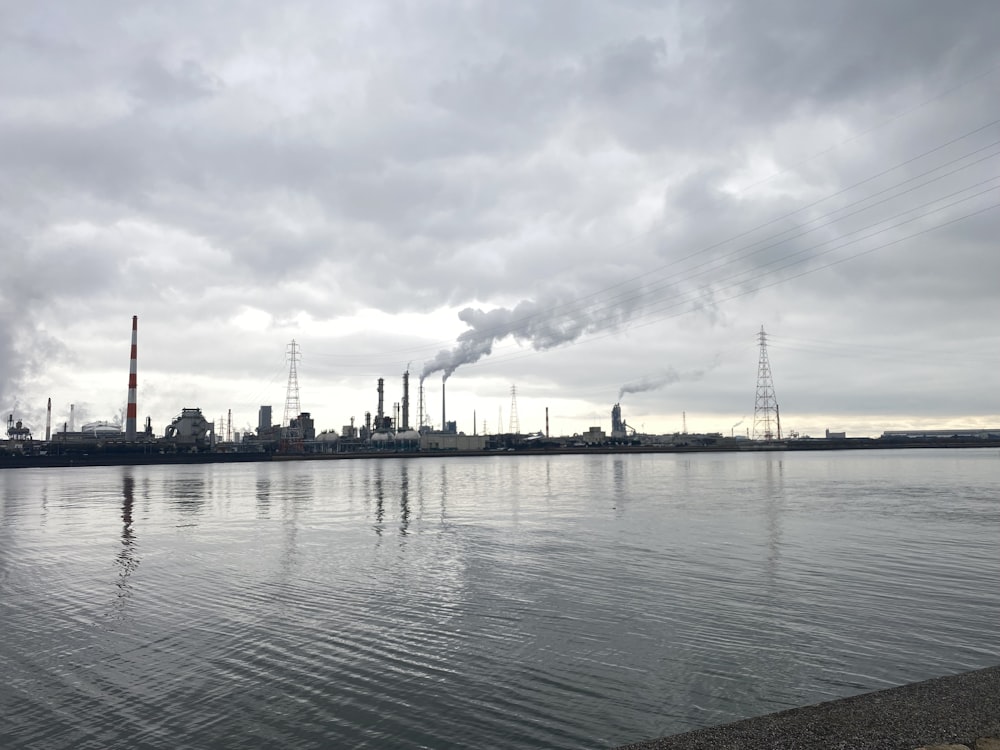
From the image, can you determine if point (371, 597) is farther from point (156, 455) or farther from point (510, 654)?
point (156, 455)

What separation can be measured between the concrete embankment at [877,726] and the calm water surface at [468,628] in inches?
55.8

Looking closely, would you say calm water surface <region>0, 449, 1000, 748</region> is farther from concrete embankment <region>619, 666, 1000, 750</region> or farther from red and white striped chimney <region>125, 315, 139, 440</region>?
red and white striped chimney <region>125, 315, 139, 440</region>

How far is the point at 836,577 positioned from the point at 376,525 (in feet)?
91.9

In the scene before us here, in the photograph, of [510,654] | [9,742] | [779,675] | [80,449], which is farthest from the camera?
[80,449]

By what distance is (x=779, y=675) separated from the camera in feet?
48.6

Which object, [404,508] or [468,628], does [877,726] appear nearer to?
[468,628]

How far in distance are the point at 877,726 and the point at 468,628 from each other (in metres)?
11.0

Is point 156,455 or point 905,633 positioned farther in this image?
point 156,455

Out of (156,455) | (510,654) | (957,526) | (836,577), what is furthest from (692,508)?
(156,455)

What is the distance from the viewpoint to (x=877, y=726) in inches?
424

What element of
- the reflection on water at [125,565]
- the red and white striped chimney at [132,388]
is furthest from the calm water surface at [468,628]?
the red and white striped chimney at [132,388]

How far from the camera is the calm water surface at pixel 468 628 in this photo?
13.2m

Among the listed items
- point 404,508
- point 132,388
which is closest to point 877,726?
point 404,508

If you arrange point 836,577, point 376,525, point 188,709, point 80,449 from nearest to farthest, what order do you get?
point 188,709 < point 836,577 < point 376,525 < point 80,449
